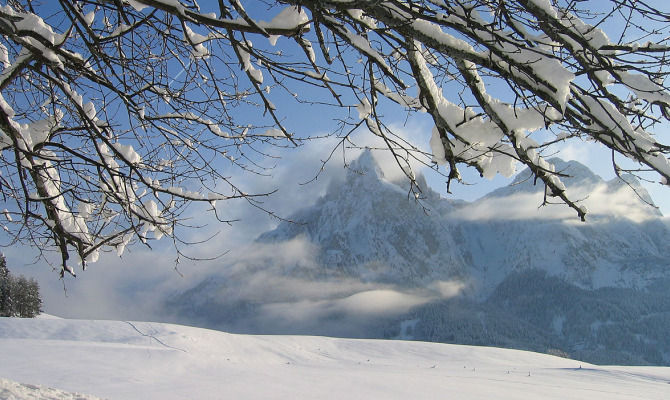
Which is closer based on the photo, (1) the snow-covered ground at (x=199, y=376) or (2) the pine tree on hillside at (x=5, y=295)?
(1) the snow-covered ground at (x=199, y=376)

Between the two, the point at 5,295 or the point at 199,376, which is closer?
the point at 199,376

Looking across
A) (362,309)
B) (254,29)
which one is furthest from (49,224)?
(362,309)

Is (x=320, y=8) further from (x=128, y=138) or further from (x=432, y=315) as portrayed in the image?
(x=432, y=315)

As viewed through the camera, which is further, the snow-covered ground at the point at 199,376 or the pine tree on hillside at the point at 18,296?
the pine tree on hillside at the point at 18,296

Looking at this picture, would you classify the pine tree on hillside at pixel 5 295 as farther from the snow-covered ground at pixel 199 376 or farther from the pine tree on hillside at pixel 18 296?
the snow-covered ground at pixel 199 376

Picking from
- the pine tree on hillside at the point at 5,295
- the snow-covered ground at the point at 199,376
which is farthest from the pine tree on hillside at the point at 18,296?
the snow-covered ground at the point at 199,376

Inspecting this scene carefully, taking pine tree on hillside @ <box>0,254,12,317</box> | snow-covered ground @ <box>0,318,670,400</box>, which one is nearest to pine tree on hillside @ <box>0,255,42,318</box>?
pine tree on hillside @ <box>0,254,12,317</box>

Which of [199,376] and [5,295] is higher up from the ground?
[5,295]

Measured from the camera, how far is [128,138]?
3174 millimetres

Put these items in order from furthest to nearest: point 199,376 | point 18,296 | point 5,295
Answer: point 18,296
point 5,295
point 199,376

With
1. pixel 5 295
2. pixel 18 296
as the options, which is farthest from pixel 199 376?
pixel 18 296

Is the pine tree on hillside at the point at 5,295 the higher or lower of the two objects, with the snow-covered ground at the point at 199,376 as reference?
higher

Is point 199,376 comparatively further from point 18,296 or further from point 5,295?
point 18,296

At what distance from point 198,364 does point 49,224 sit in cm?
720
